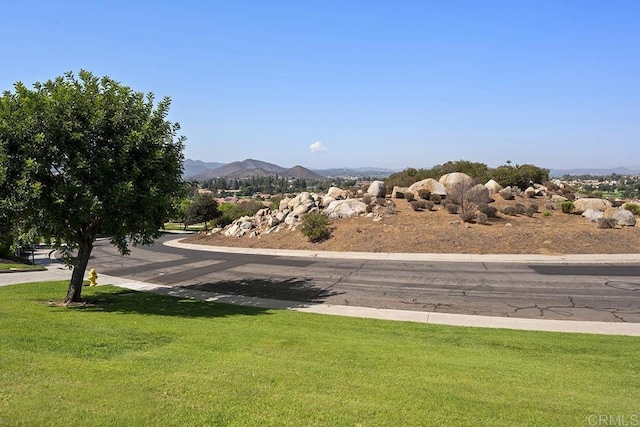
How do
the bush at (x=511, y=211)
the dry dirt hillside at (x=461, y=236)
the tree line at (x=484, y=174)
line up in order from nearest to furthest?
the dry dirt hillside at (x=461, y=236), the bush at (x=511, y=211), the tree line at (x=484, y=174)

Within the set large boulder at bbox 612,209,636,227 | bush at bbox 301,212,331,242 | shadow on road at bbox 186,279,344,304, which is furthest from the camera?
bush at bbox 301,212,331,242

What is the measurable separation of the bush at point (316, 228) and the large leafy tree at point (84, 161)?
734 inches

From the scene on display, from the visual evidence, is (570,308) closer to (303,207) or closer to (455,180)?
(303,207)

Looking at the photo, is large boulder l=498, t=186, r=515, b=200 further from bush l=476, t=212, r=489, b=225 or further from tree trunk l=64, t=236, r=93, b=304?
tree trunk l=64, t=236, r=93, b=304

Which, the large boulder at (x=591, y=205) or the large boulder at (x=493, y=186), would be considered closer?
the large boulder at (x=591, y=205)

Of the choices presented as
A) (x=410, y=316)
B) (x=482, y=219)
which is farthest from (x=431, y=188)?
(x=410, y=316)

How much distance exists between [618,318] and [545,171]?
43.7 meters

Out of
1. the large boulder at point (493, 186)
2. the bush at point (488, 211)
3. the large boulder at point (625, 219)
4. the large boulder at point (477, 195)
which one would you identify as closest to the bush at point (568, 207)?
the large boulder at point (625, 219)

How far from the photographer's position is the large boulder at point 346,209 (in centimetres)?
3815

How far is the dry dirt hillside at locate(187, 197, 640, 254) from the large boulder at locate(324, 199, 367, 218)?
122 centimetres

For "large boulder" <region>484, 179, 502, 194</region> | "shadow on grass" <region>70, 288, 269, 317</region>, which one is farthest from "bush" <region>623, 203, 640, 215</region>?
"shadow on grass" <region>70, 288, 269, 317</region>

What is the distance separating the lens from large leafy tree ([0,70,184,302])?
13.3 metres

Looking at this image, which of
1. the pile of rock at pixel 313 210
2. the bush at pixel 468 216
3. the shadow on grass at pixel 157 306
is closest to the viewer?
the shadow on grass at pixel 157 306

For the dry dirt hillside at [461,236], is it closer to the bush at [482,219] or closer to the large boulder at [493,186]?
the bush at [482,219]
